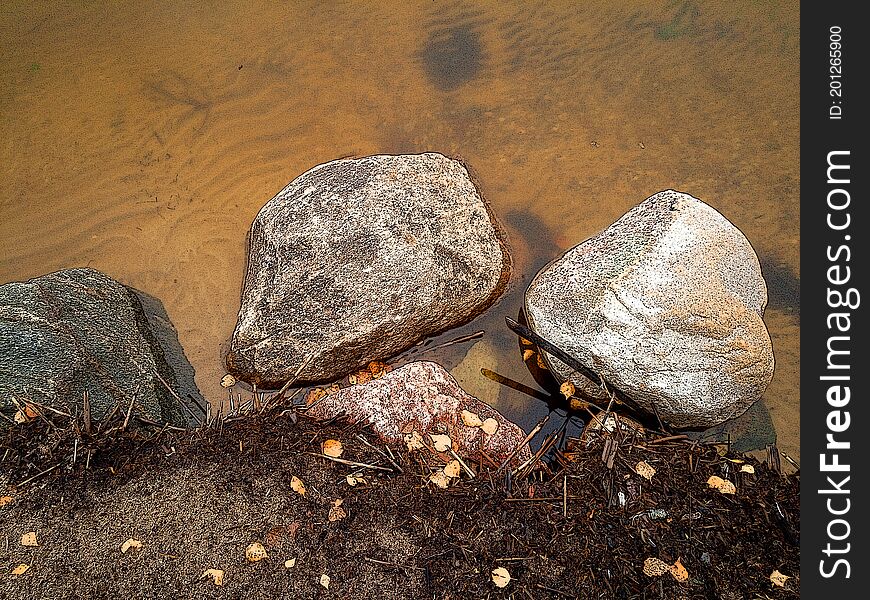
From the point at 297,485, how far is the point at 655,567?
1528 millimetres

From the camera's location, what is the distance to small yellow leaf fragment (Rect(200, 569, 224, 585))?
7.95ft

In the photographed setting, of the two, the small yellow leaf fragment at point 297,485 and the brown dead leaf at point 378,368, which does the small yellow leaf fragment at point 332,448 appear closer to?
the small yellow leaf fragment at point 297,485

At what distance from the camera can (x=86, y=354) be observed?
3.06 m

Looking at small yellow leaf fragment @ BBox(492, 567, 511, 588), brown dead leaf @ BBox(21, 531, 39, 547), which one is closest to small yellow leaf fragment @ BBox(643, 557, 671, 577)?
small yellow leaf fragment @ BBox(492, 567, 511, 588)

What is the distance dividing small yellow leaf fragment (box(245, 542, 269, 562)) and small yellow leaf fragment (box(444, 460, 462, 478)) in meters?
0.84

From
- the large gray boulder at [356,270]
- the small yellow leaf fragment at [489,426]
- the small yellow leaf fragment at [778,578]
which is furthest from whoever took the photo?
the large gray boulder at [356,270]

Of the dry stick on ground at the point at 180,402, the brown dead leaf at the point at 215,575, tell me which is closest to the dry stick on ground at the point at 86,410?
the dry stick on ground at the point at 180,402

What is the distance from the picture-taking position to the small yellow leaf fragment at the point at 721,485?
8.82 feet

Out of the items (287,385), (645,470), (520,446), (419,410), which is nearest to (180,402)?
(287,385)

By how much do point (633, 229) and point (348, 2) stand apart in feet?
10.8

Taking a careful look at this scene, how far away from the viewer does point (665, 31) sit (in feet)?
15.8

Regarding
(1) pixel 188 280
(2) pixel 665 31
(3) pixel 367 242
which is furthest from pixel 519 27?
(1) pixel 188 280

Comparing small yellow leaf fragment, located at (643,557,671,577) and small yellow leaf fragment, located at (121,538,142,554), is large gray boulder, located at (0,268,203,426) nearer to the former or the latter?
small yellow leaf fragment, located at (121,538,142,554)

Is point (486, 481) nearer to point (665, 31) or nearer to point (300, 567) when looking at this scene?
point (300, 567)
